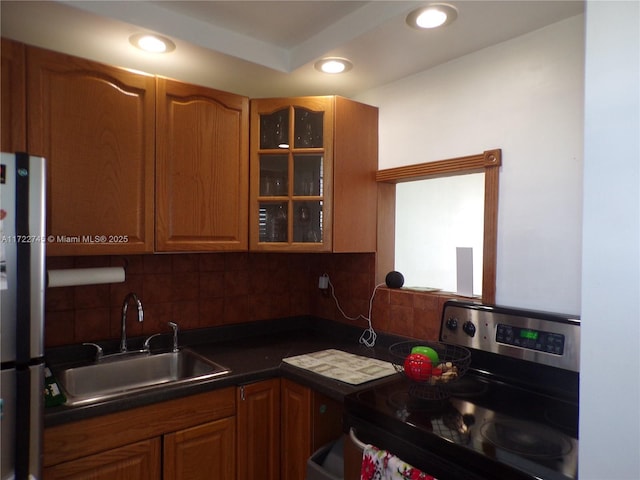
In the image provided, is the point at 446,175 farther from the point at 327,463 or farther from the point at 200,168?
the point at 327,463

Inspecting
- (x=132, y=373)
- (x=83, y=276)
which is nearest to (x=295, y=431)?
(x=132, y=373)

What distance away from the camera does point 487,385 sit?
1.49m

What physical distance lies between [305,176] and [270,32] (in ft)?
2.11

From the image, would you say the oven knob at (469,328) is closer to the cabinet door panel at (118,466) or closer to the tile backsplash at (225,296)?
the tile backsplash at (225,296)

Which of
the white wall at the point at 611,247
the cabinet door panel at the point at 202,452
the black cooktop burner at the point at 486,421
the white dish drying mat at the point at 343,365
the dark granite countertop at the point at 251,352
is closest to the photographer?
the white wall at the point at 611,247

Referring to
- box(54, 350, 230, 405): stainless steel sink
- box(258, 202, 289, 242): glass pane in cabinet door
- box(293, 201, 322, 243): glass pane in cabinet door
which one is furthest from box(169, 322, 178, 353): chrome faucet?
box(293, 201, 322, 243): glass pane in cabinet door

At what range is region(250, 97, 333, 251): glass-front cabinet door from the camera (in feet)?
6.40

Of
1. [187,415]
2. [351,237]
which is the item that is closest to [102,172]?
[187,415]

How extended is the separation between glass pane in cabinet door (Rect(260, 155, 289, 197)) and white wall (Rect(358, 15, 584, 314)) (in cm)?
72

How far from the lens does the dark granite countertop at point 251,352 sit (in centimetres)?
138

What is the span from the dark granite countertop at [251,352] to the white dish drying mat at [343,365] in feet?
0.11

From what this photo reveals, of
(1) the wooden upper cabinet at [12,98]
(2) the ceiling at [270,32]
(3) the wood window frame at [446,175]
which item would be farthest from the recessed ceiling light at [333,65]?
(1) the wooden upper cabinet at [12,98]

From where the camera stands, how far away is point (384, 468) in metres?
1.17

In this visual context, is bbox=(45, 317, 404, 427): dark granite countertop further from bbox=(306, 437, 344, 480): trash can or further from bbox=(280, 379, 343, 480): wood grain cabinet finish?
bbox=(306, 437, 344, 480): trash can
